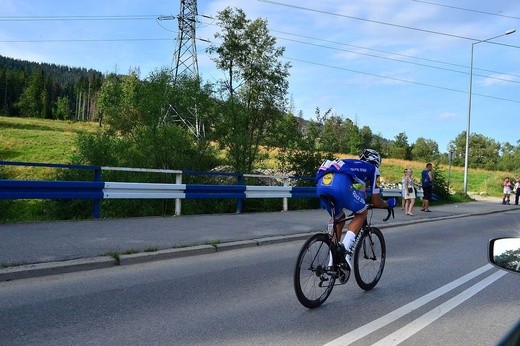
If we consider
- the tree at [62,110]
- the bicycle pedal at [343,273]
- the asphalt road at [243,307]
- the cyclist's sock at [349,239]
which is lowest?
the asphalt road at [243,307]

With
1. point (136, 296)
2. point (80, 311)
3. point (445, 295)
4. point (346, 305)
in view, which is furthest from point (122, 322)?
point (445, 295)

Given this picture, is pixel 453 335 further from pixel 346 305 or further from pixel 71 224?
pixel 71 224

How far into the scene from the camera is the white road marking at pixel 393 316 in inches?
168

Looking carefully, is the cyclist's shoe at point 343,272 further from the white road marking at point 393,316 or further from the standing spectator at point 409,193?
the standing spectator at point 409,193

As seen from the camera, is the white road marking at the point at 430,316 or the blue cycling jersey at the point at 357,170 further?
the blue cycling jersey at the point at 357,170

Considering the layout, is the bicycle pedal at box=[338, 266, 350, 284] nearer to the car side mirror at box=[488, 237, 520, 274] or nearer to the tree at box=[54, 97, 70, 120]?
the car side mirror at box=[488, 237, 520, 274]

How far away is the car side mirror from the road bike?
8.89 feet

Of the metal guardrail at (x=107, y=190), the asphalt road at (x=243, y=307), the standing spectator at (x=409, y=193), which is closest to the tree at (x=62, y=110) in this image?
the standing spectator at (x=409, y=193)

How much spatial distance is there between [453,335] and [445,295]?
1583 millimetres

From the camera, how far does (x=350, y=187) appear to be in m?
5.40

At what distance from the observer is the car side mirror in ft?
7.49

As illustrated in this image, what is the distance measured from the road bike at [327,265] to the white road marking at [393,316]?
688 mm

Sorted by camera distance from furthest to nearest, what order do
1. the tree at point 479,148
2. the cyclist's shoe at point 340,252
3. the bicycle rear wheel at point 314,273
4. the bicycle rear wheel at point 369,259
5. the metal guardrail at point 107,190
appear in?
the tree at point 479,148 → the metal guardrail at point 107,190 → the bicycle rear wheel at point 369,259 → the cyclist's shoe at point 340,252 → the bicycle rear wheel at point 314,273

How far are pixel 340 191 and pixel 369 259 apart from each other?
1.29 m
